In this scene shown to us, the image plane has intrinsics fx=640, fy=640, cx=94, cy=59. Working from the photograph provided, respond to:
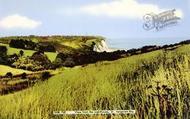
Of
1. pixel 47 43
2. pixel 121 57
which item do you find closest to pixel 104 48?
pixel 121 57

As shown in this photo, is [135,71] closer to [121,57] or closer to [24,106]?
[121,57]

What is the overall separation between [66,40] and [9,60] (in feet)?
1.73

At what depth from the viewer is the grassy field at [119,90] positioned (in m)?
5.11
